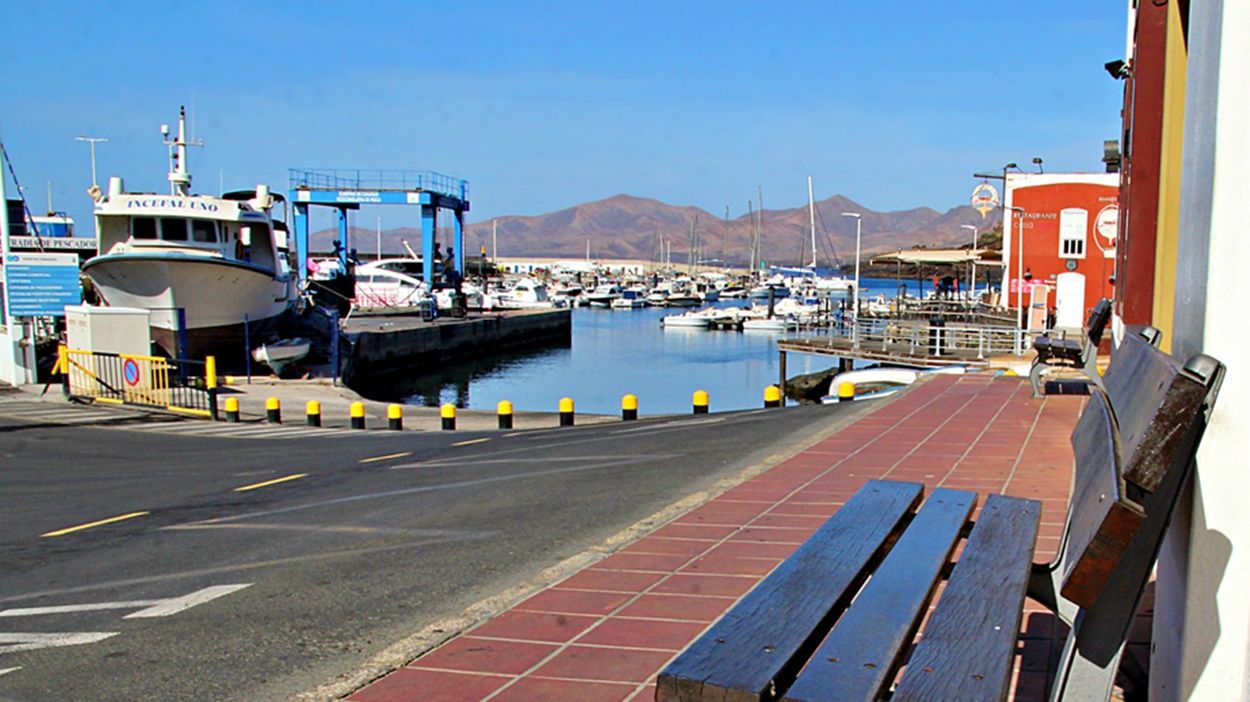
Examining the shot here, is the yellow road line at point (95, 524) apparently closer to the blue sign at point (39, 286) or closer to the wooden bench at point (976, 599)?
the wooden bench at point (976, 599)

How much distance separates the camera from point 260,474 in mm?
11070

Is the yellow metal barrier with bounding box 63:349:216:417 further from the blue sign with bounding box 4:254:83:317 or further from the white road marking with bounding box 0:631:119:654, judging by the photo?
the white road marking with bounding box 0:631:119:654

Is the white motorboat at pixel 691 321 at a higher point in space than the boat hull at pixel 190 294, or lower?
lower

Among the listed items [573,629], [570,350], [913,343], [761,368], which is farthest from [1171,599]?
[570,350]

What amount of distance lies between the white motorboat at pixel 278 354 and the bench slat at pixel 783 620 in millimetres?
26788

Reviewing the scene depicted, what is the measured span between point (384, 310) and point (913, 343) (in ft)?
126

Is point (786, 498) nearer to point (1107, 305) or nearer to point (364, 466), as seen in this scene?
point (1107, 305)

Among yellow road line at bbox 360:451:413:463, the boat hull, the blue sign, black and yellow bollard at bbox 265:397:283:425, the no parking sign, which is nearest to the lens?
yellow road line at bbox 360:451:413:463

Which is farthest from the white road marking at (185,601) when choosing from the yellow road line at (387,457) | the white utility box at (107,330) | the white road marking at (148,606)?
the white utility box at (107,330)

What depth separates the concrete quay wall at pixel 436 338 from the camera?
134 feet

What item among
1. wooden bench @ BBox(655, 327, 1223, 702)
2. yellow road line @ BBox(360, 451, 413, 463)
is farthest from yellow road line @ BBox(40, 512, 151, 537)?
wooden bench @ BBox(655, 327, 1223, 702)

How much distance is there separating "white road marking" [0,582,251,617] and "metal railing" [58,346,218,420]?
1433cm

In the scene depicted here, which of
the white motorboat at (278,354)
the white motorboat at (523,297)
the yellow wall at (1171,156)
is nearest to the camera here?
the yellow wall at (1171,156)

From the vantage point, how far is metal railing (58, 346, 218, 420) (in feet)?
65.0
